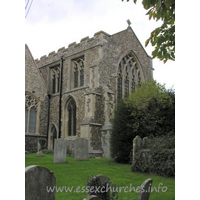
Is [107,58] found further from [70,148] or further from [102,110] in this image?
[70,148]

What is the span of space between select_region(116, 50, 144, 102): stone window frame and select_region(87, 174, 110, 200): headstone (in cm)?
1381

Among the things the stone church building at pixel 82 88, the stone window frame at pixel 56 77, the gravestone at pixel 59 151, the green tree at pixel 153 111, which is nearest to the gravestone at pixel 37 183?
the gravestone at pixel 59 151

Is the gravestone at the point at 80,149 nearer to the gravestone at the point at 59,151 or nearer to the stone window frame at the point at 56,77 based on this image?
the gravestone at the point at 59,151

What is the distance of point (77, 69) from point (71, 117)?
4.36 metres

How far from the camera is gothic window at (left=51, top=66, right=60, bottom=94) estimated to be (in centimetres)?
2000

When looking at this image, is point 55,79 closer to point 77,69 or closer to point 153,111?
point 77,69

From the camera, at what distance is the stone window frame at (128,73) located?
18.6 meters

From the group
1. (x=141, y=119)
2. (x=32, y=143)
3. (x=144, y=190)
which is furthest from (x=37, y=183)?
(x=32, y=143)

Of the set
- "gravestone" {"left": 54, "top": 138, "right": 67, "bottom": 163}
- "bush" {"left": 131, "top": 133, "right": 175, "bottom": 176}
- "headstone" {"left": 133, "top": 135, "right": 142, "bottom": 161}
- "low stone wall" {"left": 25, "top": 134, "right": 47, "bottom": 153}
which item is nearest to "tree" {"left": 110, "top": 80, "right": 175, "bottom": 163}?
"headstone" {"left": 133, "top": 135, "right": 142, "bottom": 161}

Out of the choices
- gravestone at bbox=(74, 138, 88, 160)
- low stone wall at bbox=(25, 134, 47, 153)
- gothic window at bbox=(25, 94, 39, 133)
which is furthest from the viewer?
gothic window at bbox=(25, 94, 39, 133)

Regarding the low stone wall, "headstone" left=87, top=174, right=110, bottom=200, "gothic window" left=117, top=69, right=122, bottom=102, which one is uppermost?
"gothic window" left=117, top=69, right=122, bottom=102

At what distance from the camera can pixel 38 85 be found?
1830cm

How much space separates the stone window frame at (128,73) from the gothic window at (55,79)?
228 inches

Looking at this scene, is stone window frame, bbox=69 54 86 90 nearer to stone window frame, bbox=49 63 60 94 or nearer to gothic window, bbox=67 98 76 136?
gothic window, bbox=67 98 76 136
